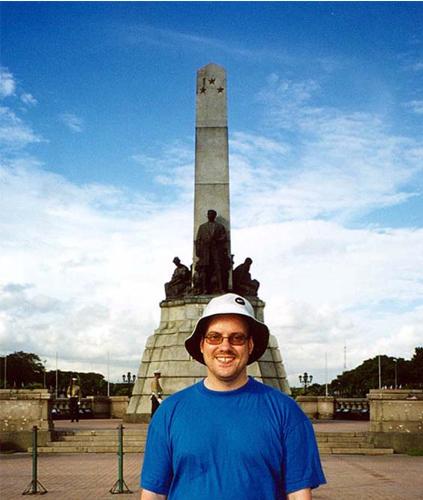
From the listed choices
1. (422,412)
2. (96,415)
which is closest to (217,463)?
(422,412)

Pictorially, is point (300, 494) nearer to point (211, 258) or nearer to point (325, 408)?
point (211, 258)

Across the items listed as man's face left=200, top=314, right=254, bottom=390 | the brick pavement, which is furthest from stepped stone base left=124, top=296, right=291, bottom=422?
man's face left=200, top=314, right=254, bottom=390

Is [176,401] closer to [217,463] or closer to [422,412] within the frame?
[217,463]

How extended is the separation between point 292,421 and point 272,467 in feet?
0.69

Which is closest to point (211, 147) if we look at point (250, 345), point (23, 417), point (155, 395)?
point (155, 395)

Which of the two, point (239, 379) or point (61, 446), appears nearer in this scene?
point (239, 379)

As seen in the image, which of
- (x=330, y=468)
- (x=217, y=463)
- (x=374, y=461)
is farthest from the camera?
(x=374, y=461)

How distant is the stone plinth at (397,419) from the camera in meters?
18.2

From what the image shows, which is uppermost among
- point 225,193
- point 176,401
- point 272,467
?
point 225,193

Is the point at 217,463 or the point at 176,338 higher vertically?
the point at 176,338

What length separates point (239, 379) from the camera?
3.58 metres

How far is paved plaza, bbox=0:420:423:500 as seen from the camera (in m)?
11.3

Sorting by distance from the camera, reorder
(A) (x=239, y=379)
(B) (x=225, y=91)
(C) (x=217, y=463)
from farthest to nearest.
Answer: (B) (x=225, y=91) < (A) (x=239, y=379) < (C) (x=217, y=463)

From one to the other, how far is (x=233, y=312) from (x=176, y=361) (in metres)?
21.4
